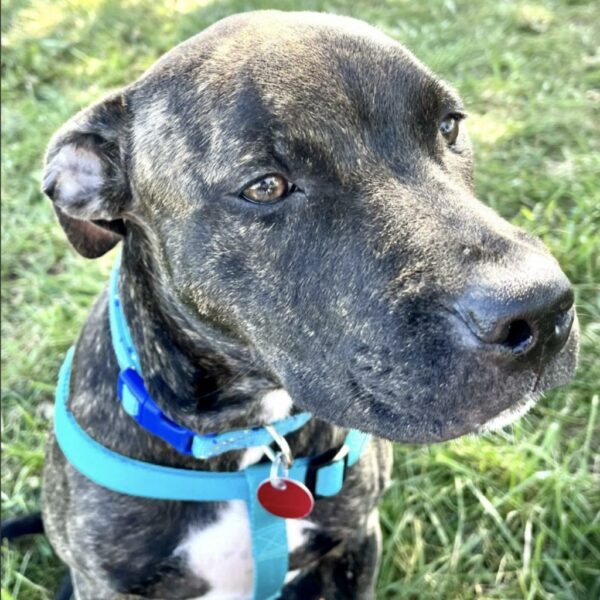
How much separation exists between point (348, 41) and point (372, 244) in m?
0.59

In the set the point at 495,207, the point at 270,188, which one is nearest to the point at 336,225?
the point at 270,188

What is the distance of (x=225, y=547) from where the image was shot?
2.57 meters

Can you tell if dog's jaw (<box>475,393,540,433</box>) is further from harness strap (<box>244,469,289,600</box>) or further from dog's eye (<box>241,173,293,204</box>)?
harness strap (<box>244,469,289,600</box>)

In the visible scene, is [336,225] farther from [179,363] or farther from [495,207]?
[495,207]

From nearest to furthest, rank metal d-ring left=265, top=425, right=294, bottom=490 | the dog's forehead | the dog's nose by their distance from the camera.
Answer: the dog's nose < the dog's forehead < metal d-ring left=265, top=425, right=294, bottom=490

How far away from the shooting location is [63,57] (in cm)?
668

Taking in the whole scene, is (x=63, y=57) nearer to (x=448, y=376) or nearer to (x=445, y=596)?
(x=445, y=596)

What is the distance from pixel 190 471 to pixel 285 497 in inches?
11.3

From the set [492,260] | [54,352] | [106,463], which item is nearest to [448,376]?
[492,260]

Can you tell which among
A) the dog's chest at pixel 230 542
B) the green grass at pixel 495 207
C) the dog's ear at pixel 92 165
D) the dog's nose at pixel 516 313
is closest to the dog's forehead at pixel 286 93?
the dog's ear at pixel 92 165

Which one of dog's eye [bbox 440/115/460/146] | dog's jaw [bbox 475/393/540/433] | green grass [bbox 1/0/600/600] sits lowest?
green grass [bbox 1/0/600/600]

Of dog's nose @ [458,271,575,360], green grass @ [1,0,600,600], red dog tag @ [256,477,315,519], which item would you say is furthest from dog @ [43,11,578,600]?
green grass @ [1,0,600,600]

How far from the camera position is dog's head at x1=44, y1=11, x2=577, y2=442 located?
1.80 meters

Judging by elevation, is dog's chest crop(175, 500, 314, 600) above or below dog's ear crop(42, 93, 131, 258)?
below
